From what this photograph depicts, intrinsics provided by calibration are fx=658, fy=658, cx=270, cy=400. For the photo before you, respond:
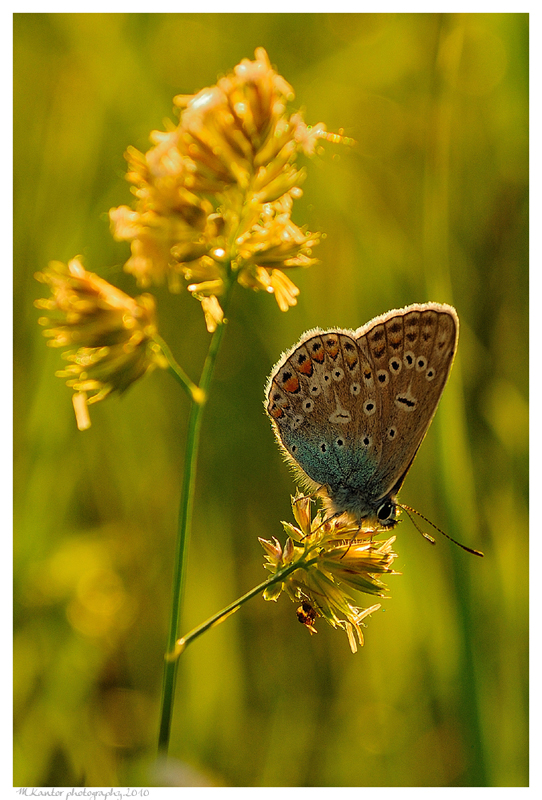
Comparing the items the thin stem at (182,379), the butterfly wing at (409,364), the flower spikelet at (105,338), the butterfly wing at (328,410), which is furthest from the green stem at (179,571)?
the butterfly wing at (409,364)

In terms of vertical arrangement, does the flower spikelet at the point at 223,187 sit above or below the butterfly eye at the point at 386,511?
above

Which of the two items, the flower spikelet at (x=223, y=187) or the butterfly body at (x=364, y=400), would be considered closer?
the flower spikelet at (x=223, y=187)

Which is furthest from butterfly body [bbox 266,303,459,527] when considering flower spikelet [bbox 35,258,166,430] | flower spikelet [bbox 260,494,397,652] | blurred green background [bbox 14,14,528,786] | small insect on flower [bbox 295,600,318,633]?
blurred green background [bbox 14,14,528,786]

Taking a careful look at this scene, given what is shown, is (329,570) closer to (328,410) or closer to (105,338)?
(328,410)

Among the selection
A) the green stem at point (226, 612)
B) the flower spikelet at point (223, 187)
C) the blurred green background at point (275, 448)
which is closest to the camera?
the green stem at point (226, 612)

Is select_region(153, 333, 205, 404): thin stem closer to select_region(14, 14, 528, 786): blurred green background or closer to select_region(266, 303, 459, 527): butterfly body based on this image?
select_region(266, 303, 459, 527): butterfly body

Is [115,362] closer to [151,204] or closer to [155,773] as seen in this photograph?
[151,204]

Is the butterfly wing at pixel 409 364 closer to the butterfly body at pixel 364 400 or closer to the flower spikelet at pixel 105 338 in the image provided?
the butterfly body at pixel 364 400
